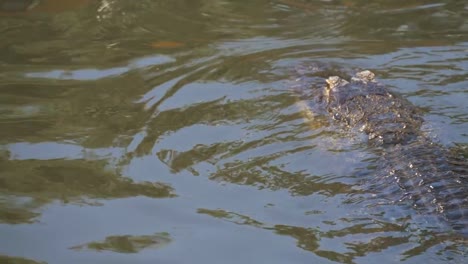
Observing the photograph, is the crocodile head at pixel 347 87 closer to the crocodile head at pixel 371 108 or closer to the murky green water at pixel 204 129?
the crocodile head at pixel 371 108

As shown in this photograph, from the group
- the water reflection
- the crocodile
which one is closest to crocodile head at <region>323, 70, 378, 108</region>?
the crocodile

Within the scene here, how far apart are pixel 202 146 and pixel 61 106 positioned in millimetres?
1247

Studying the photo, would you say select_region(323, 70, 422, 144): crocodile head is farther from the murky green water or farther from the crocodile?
the murky green water

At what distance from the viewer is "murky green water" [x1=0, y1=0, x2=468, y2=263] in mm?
4277

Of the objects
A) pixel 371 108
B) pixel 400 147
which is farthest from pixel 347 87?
pixel 400 147

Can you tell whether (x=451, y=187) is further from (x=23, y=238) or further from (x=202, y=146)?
(x=23, y=238)

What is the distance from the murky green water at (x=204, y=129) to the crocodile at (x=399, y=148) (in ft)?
0.40

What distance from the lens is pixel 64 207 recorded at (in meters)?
4.66

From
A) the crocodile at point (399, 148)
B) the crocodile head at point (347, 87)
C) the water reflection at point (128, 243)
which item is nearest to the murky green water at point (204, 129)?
the water reflection at point (128, 243)

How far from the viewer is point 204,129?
219 inches

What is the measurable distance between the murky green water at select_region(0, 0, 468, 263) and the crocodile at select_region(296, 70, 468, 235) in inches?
4.8

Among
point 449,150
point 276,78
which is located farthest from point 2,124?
point 449,150

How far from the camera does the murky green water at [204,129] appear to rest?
4.28 meters

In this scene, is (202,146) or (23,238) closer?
(23,238)
